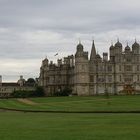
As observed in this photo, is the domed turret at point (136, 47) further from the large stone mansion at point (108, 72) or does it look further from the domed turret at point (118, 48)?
the domed turret at point (118, 48)

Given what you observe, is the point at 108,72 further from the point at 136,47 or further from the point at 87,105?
the point at 87,105

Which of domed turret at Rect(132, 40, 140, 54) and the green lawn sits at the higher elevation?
domed turret at Rect(132, 40, 140, 54)

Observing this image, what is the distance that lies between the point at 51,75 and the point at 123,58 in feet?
74.5

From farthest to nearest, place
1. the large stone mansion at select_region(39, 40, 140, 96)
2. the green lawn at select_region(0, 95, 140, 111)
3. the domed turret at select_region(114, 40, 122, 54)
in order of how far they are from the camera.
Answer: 1. the domed turret at select_region(114, 40, 122, 54)
2. the large stone mansion at select_region(39, 40, 140, 96)
3. the green lawn at select_region(0, 95, 140, 111)

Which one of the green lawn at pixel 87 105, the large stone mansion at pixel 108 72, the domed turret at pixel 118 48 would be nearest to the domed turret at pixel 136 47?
the large stone mansion at pixel 108 72

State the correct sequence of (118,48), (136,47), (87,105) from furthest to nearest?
(136,47) < (118,48) < (87,105)

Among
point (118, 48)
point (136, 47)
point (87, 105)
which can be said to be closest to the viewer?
point (87, 105)

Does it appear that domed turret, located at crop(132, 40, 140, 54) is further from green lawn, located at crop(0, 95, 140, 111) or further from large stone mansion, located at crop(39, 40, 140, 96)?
green lawn, located at crop(0, 95, 140, 111)

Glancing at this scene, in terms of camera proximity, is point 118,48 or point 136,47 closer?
point 118,48

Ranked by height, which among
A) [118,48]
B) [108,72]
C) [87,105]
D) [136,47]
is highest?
[136,47]

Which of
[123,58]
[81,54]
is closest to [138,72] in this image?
[123,58]

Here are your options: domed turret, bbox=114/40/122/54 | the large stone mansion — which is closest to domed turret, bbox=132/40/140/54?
the large stone mansion

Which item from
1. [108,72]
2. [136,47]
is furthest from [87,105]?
[136,47]

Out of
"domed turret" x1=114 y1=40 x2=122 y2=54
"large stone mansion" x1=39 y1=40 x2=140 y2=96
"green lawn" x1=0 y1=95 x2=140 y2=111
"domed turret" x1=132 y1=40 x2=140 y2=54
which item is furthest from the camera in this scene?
"domed turret" x1=132 y1=40 x2=140 y2=54
